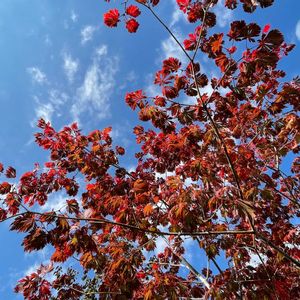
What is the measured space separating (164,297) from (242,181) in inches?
110

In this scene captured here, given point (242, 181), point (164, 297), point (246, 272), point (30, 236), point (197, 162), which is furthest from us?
point (242, 181)

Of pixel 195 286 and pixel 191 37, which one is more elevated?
pixel 191 37

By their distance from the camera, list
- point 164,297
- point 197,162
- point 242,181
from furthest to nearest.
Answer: point 242,181, point 164,297, point 197,162

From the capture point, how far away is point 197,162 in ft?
16.2

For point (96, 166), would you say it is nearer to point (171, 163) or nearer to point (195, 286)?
point (171, 163)

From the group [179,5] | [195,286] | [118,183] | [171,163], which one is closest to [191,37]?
[179,5]

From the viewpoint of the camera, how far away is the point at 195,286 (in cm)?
715

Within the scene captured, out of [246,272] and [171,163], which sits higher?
[171,163]

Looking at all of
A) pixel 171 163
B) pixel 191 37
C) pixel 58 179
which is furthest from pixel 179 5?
pixel 58 179

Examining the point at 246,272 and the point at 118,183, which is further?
the point at 118,183

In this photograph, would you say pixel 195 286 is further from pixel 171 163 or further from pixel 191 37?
pixel 191 37

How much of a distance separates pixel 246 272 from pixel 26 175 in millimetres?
4852

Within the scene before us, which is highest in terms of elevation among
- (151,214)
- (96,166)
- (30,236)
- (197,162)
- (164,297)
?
(96,166)

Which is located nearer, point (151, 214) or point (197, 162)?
point (197, 162)
